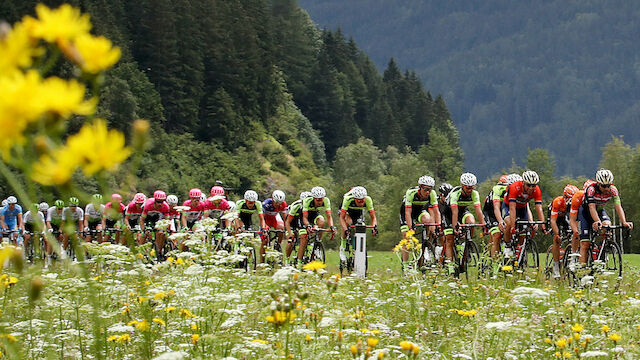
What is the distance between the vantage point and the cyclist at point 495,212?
48.7ft

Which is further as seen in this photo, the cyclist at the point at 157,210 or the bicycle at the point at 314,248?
the cyclist at the point at 157,210

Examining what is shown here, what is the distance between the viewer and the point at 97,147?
132 centimetres

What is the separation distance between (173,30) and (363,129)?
58.0 m

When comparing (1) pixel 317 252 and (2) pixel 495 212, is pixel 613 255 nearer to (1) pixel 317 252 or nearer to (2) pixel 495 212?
(2) pixel 495 212

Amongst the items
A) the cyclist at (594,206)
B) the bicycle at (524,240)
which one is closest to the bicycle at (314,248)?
the bicycle at (524,240)

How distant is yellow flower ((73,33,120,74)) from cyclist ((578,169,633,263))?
40.3ft

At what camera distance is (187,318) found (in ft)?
15.7

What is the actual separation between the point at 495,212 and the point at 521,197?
0.55 meters

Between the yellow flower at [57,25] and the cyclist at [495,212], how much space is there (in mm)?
13712

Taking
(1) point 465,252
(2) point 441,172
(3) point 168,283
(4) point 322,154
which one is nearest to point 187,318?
(3) point 168,283

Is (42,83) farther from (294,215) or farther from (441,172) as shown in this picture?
(441,172)

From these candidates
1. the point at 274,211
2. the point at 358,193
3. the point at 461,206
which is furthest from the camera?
the point at 274,211

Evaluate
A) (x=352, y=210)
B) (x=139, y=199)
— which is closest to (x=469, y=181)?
(x=352, y=210)

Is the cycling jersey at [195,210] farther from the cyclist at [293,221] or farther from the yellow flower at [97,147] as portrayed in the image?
the yellow flower at [97,147]
